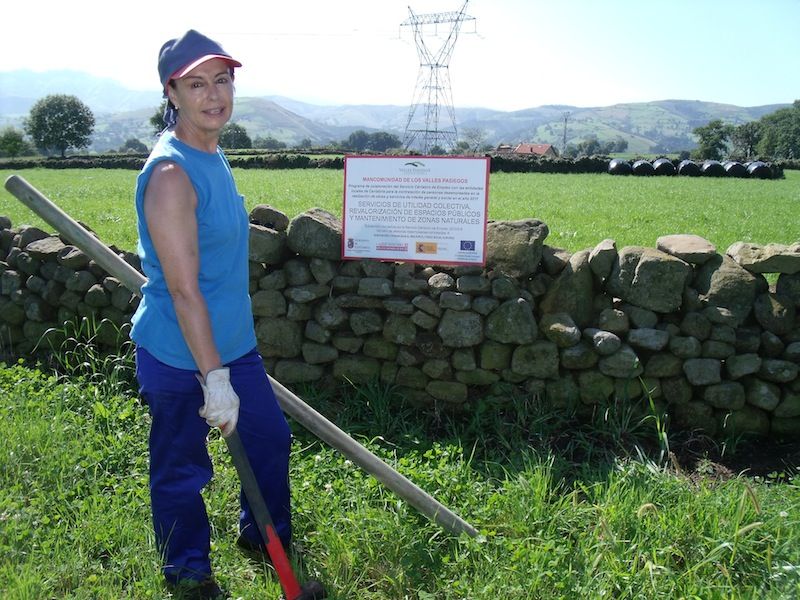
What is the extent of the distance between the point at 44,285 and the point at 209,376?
3.60m

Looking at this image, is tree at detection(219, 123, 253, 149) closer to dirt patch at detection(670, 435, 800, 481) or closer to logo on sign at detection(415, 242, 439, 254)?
logo on sign at detection(415, 242, 439, 254)

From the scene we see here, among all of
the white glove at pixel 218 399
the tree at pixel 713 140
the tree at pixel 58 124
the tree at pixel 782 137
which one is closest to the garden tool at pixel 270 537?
the white glove at pixel 218 399

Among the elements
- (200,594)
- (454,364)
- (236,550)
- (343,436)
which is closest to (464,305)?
(454,364)

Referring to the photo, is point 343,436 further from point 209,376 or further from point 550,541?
point 550,541

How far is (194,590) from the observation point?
291 cm

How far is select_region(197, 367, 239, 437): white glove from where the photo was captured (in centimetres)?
249

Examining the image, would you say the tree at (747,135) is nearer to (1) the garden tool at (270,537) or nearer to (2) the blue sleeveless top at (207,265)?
(2) the blue sleeveless top at (207,265)

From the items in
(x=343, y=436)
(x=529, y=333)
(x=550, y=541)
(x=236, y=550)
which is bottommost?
(x=236, y=550)

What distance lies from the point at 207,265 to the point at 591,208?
12598 mm

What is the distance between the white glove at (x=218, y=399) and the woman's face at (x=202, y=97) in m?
1.03

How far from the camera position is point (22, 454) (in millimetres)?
3812

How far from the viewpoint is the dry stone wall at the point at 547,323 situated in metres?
4.29

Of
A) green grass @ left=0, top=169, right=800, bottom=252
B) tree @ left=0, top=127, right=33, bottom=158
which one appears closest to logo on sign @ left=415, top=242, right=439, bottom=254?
green grass @ left=0, top=169, right=800, bottom=252

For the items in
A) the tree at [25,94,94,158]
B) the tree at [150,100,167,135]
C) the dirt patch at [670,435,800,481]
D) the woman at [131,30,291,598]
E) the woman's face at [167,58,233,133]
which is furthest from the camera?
the tree at [25,94,94,158]
